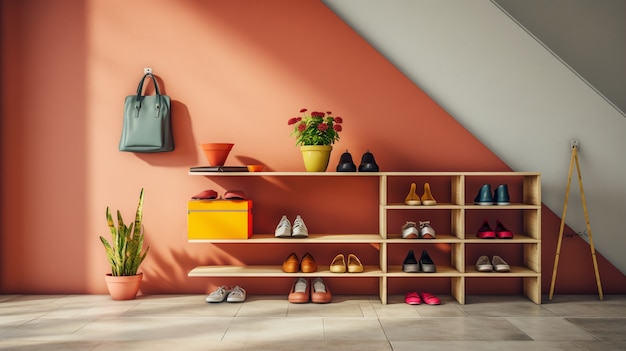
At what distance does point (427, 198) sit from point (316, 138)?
91 centimetres

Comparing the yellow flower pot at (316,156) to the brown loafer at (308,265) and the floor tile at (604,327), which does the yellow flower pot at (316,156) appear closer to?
the brown loafer at (308,265)

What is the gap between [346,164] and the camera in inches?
161

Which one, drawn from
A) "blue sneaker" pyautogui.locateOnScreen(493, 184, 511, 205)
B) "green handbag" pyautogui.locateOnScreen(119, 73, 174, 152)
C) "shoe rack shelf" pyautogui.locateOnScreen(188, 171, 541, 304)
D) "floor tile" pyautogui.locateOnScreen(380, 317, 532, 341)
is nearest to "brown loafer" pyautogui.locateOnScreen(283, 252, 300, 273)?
"shoe rack shelf" pyautogui.locateOnScreen(188, 171, 541, 304)

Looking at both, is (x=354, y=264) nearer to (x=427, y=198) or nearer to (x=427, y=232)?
(x=427, y=232)

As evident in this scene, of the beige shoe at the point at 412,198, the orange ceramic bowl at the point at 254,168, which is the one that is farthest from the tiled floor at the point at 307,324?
the orange ceramic bowl at the point at 254,168

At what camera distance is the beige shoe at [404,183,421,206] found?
4.10 metres

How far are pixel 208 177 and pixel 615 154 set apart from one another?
3.06 meters

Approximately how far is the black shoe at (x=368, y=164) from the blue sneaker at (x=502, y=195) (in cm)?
91

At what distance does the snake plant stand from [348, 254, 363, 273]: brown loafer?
1482mm

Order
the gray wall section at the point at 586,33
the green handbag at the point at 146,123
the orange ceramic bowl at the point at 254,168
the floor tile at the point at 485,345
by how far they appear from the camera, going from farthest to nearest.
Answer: the green handbag at the point at 146,123
the orange ceramic bowl at the point at 254,168
the gray wall section at the point at 586,33
the floor tile at the point at 485,345

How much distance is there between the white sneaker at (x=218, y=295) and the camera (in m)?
4.04

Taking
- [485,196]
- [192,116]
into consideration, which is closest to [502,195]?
[485,196]

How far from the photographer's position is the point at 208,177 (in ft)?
14.4

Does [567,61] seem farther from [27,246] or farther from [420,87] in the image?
[27,246]
